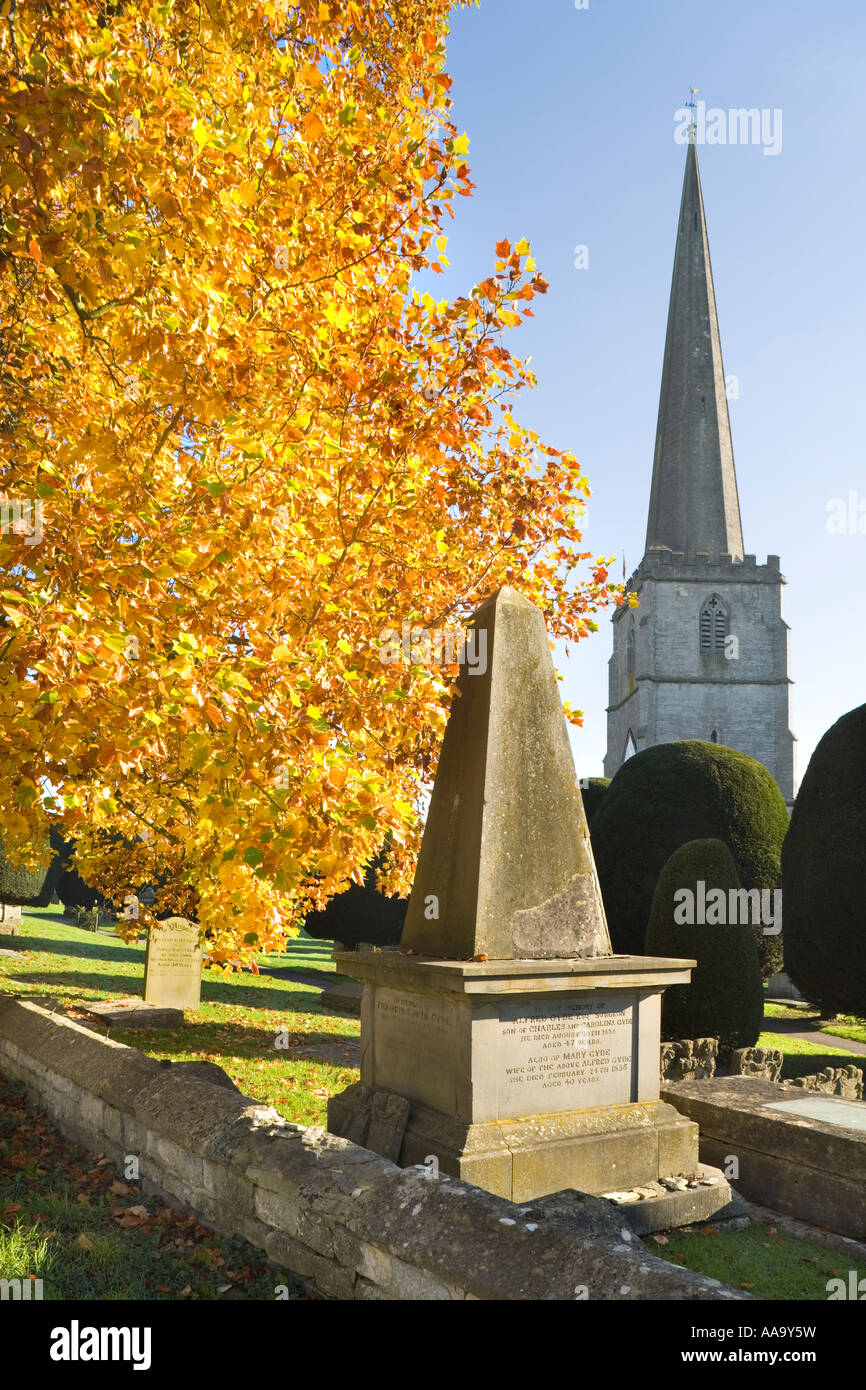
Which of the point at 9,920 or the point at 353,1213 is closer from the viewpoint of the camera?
the point at 353,1213

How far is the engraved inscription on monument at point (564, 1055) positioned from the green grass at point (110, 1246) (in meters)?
1.98

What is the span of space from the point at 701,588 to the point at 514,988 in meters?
46.4

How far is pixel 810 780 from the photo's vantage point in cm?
1766

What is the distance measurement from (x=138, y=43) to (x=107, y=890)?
10.6m

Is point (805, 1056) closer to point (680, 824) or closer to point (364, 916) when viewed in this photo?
point (680, 824)

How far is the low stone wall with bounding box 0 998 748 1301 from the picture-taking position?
11.6 ft

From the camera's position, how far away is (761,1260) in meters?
5.71

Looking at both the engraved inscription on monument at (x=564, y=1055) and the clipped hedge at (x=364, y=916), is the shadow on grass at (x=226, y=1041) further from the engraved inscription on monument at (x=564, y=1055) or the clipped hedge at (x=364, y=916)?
the clipped hedge at (x=364, y=916)

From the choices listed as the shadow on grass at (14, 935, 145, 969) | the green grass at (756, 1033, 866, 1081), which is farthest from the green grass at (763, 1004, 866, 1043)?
the shadow on grass at (14, 935, 145, 969)

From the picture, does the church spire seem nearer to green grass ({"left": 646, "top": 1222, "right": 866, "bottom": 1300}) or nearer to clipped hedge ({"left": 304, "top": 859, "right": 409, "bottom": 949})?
clipped hedge ({"left": 304, "top": 859, "right": 409, "bottom": 949})

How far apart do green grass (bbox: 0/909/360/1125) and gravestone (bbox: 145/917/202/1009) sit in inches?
16.6

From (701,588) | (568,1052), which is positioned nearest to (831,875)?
(568,1052)
